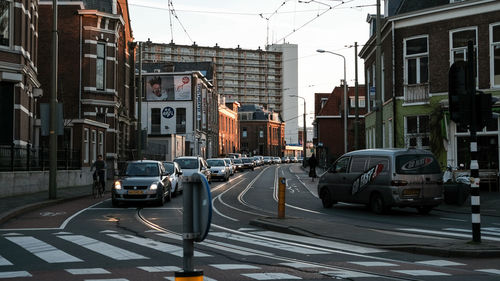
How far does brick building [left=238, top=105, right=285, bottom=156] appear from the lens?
131 meters

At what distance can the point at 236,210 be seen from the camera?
61.6 feet

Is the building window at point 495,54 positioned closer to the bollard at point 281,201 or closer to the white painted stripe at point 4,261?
the bollard at point 281,201

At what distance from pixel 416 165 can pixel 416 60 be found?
13431mm

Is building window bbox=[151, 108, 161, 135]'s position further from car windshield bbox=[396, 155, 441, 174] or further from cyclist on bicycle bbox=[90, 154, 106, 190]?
car windshield bbox=[396, 155, 441, 174]

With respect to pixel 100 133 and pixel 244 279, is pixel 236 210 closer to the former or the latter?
pixel 244 279

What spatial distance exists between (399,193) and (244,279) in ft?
34.1

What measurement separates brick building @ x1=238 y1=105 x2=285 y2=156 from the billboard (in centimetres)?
5541

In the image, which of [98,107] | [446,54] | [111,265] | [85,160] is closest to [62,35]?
[98,107]

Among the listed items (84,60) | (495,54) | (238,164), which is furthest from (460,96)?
(238,164)

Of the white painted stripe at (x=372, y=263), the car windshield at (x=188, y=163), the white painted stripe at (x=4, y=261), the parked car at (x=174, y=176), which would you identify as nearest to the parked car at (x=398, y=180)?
the white painted stripe at (x=372, y=263)

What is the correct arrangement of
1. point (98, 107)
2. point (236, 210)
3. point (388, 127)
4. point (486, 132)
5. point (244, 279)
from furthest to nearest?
point (98, 107), point (388, 127), point (486, 132), point (236, 210), point (244, 279)

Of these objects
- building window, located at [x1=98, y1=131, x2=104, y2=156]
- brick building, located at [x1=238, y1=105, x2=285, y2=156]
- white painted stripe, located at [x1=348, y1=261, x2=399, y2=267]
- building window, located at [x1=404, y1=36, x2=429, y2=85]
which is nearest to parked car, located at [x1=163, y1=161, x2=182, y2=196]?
building window, located at [x1=404, y1=36, x2=429, y2=85]

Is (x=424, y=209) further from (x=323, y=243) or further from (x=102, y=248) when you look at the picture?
(x=102, y=248)

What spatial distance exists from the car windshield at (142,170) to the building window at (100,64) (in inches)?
813
